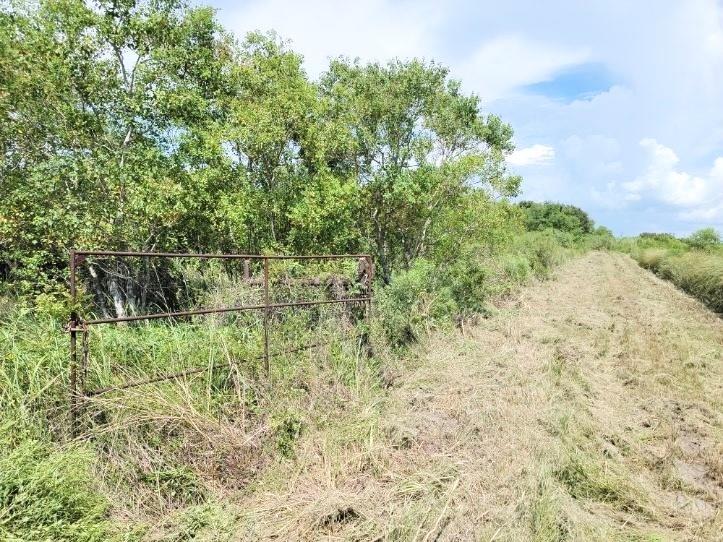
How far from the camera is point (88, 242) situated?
10438mm

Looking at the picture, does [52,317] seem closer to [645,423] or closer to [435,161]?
[645,423]

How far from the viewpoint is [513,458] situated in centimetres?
427

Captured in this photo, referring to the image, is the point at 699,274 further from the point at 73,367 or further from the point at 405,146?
the point at 73,367

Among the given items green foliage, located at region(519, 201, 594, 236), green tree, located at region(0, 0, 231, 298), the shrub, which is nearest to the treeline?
green tree, located at region(0, 0, 231, 298)

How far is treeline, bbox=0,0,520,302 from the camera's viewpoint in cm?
1031

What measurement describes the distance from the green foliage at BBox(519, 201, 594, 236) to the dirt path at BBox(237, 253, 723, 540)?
52318 mm

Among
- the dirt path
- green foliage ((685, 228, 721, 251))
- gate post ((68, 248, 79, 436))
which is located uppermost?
green foliage ((685, 228, 721, 251))

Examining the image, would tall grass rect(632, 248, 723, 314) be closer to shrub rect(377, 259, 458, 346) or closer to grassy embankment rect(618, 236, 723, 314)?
grassy embankment rect(618, 236, 723, 314)

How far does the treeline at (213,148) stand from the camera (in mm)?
10312

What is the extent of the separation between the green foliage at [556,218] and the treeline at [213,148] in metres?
A: 46.2

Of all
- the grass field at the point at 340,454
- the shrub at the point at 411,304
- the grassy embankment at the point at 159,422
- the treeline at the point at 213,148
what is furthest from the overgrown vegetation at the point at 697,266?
the grassy embankment at the point at 159,422

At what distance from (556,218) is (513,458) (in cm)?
6052

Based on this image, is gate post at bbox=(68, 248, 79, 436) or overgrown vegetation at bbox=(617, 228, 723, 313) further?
overgrown vegetation at bbox=(617, 228, 723, 313)

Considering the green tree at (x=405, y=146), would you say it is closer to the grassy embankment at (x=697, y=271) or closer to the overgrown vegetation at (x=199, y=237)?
the overgrown vegetation at (x=199, y=237)
